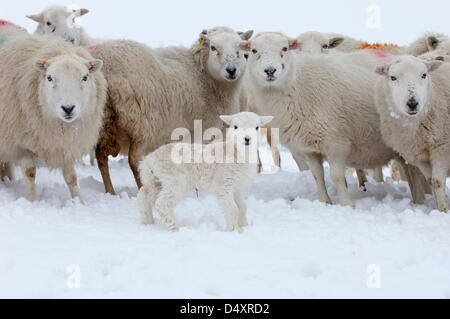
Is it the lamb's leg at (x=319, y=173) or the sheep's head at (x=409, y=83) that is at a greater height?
the sheep's head at (x=409, y=83)

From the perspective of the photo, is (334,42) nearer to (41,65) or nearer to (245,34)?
(245,34)

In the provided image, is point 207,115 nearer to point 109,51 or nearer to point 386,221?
point 109,51

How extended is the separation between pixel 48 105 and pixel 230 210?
8.11ft

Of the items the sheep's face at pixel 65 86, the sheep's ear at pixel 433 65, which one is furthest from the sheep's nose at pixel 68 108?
the sheep's ear at pixel 433 65

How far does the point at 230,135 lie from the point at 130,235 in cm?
128

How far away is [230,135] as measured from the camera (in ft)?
16.7

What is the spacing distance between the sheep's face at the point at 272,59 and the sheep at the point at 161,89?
0.35 metres

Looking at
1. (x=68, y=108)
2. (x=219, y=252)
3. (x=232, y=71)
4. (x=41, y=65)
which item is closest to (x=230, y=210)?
(x=219, y=252)

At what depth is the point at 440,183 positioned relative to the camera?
19.9ft

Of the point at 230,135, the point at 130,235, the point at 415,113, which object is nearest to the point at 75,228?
the point at 130,235

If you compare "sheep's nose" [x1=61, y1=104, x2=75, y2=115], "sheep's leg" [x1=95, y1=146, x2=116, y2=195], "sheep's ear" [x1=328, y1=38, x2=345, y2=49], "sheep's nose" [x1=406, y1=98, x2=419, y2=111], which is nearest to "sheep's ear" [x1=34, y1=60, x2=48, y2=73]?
"sheep's nose" [x1=61, y1=104, x2=75, y2=115]

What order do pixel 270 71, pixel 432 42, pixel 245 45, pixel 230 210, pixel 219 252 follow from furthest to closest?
pixel 432 42, pixel 245 45, pixel 270 71, pixel 230 210, pixel 219 252

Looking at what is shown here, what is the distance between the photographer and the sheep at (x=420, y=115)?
19.1ft

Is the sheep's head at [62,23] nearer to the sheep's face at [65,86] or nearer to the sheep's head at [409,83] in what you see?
the sheep's face at [65,86]
